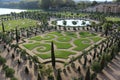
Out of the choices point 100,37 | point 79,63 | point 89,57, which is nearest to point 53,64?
point 79,63

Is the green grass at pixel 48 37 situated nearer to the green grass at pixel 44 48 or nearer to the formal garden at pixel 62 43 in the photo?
the formal garden at pixel 62 43

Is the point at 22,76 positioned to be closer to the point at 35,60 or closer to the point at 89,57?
the point at 35,60

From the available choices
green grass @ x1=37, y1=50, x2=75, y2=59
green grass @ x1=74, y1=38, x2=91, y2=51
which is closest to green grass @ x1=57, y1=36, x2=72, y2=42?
green grass @ x1=74, y1=38, x2=91, y2=51

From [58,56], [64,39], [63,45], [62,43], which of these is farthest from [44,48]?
[64,39]

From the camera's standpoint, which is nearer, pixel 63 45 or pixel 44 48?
pixel 44 48

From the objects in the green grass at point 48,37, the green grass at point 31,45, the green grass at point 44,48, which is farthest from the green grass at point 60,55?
the green grass at point 48,37

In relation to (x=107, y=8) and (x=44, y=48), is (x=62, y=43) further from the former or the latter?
(x=107, y=8)

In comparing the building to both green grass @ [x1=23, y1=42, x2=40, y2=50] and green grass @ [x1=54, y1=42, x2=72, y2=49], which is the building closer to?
green grass @ [x1=54, y1=42, x2=72, y2=49]

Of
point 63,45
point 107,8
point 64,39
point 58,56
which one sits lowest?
point 58,56

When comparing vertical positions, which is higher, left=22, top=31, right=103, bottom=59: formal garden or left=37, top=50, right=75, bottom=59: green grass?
left=22, top=31, right=103, bottom=59: formal garden

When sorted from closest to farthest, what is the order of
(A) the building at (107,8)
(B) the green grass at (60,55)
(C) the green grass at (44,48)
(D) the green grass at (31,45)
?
(B) the green grass at (60,55)
(C) the green grass at (44,48)
(D) the green grass at (31,45)
(A) the building at (107,8)
